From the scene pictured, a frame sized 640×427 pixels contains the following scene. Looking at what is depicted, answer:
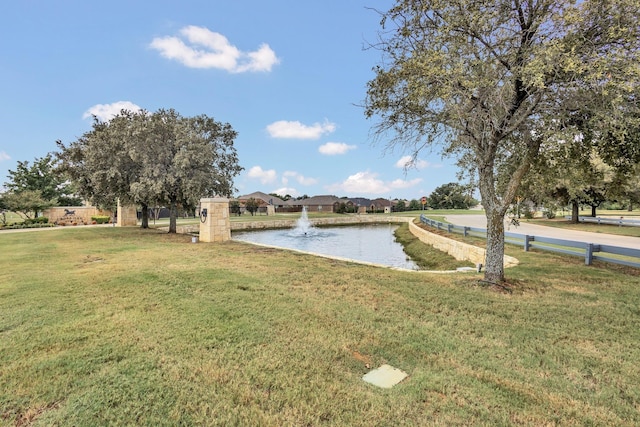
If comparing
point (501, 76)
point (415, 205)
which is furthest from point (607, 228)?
point (415, 205)

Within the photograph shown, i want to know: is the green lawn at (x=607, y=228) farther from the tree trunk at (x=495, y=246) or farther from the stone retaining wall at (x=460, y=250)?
the tree trunk at (x=495, y=246)

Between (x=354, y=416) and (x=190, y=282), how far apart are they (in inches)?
197

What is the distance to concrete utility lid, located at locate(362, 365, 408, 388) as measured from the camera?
3.06m

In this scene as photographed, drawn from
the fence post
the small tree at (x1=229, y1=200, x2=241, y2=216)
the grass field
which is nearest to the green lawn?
the fence post

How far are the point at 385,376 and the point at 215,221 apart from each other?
1279 centimetres

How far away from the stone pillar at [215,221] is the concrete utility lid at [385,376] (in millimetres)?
12588

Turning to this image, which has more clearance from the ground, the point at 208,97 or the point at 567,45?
the point at 208,97

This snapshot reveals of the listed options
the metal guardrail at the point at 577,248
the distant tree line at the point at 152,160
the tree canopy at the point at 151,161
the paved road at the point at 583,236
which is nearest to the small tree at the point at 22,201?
the distant tree line at the point at 152,160

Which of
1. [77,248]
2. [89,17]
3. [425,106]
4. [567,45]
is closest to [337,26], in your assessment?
[425,106]

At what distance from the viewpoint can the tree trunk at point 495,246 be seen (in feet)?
22.4

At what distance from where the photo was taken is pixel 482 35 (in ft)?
20.7

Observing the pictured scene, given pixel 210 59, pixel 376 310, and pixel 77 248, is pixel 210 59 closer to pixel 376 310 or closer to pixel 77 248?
pixel 77 248

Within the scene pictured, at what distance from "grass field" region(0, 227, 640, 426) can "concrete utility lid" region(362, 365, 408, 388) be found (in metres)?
0.10

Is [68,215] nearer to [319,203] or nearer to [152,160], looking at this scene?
[152,160]
